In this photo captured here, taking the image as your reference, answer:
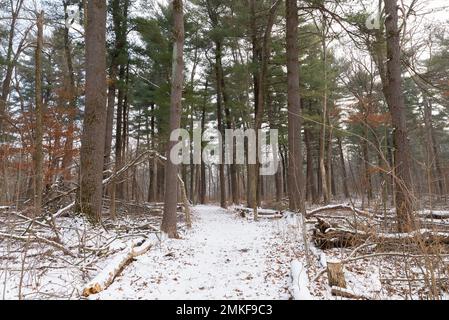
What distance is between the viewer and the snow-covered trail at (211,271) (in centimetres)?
365

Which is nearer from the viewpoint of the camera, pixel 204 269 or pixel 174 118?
pixel 204 269

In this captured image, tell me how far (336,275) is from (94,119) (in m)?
5.72

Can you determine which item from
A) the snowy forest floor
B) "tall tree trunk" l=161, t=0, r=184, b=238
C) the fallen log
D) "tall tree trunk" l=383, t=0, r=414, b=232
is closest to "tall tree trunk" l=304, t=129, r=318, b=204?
"tall tree trunk" l=383, t=0, r=414, b=232

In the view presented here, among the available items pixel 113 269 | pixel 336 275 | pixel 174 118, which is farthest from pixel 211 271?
pixel 174 118

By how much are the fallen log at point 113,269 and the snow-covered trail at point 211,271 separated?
0.08 m

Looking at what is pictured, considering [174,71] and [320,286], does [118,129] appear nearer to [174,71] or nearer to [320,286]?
[174,71]

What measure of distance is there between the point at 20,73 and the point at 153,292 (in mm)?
18984

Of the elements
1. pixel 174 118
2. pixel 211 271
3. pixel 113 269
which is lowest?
pixel 211 271

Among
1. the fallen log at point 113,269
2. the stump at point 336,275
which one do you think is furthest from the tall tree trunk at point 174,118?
the stump at point 336,275

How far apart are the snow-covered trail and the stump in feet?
1.80

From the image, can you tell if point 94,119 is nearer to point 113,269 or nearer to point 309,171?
point 113,269

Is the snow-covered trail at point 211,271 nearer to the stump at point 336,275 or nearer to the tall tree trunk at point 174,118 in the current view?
the stump at point 336,275

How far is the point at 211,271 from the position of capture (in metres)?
4.72

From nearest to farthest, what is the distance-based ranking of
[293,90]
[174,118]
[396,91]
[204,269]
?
[204,269], [396,91], [174,118], [293,90]
